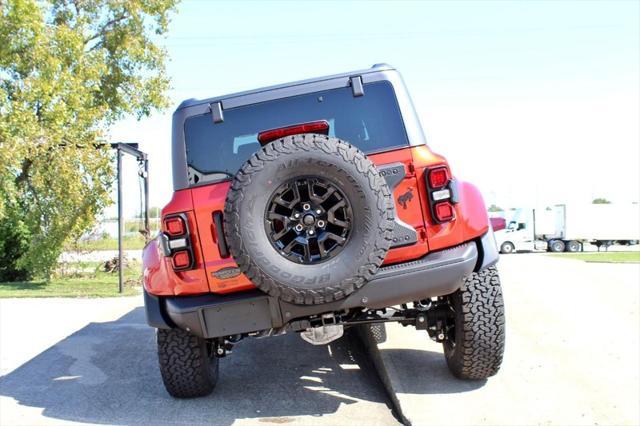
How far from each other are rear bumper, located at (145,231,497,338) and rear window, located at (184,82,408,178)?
0.88m

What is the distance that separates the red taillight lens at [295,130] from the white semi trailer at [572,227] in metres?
36.6

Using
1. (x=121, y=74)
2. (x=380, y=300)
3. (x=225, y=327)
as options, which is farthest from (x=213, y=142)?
(x=121, y=74)

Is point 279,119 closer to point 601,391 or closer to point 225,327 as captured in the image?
point 225,327

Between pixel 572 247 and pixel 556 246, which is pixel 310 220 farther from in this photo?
pixel 572 247

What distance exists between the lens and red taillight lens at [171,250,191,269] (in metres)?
4.32

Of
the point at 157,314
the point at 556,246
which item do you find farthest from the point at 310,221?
the point at 556,246

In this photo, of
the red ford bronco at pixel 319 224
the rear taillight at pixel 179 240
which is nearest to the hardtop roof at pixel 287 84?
the red ford bronco at pixel 319 224

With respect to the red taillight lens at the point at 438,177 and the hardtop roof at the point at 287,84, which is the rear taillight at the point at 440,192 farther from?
the hardtop roof at the point at 287,84

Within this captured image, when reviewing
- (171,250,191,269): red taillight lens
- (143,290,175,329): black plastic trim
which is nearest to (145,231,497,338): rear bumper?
(143,290,175,329): black plastic trim

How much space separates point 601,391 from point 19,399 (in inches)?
178

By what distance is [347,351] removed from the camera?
268 inches

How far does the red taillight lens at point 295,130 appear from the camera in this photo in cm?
417

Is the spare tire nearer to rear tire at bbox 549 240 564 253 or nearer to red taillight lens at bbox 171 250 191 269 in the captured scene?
red taillight lens at bbox 171 250 191 269

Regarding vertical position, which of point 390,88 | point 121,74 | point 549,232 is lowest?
point 549,232
